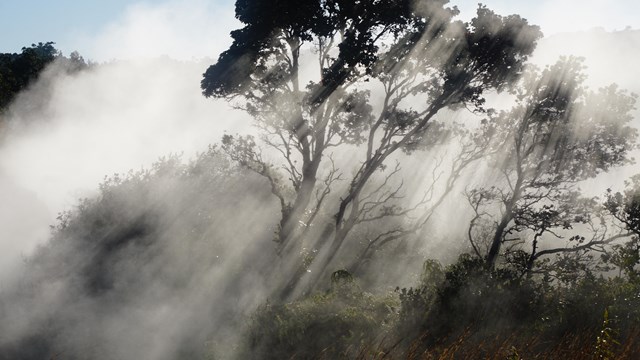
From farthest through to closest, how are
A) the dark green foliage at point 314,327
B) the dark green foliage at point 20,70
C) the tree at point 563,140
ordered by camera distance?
the dark green foliage at point 20,70
the tree at point 563,140
the dark green foliage at point 314,327

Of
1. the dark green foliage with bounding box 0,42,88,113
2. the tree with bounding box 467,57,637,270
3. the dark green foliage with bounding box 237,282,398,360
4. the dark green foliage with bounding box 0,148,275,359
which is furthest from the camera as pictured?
the dark green foliage with bounding box 0,42,88,113

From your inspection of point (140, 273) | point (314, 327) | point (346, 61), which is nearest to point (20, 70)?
point (140, 273)

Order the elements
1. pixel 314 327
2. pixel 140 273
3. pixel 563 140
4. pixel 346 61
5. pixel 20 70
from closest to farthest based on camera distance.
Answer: pixel 314 327
pixel 346 61
pixel 140 273
pixel 563 140
pixel 20 70

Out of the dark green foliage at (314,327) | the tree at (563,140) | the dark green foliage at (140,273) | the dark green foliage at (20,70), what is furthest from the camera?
the dark green foliage at (20,70)

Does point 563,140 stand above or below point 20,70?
above

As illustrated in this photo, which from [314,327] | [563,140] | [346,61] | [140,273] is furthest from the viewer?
[563,140]

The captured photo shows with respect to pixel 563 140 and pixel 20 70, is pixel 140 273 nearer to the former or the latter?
pixel 563 140

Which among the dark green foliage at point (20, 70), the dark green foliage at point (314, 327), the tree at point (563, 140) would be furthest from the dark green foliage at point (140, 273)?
the dark green foliage at point (20, 70)

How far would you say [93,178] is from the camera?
19031 mm

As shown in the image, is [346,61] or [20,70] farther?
[20,70]

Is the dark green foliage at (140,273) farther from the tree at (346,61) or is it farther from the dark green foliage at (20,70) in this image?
the dark green foliage at (20,70)

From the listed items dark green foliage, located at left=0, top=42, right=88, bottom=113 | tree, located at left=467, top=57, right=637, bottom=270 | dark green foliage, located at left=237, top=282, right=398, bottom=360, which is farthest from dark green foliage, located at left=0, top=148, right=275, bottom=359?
dark green foliage, located at left=0, top=42, right=88, bottom=113

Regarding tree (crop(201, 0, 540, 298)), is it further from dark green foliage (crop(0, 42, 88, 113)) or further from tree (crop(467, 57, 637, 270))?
dark green foliage (crop(0, 42, 88, 113))

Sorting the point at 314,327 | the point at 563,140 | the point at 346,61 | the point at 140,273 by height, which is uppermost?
the point at 563,140
